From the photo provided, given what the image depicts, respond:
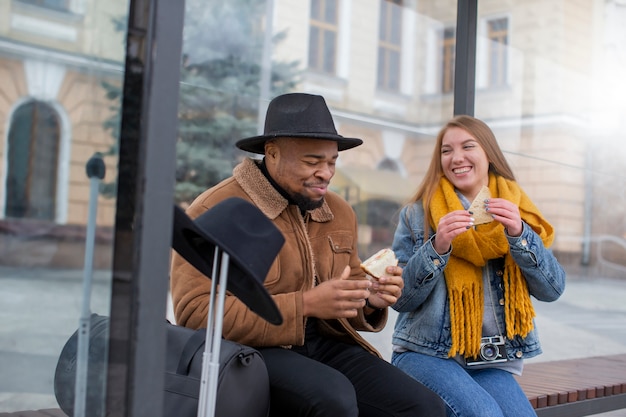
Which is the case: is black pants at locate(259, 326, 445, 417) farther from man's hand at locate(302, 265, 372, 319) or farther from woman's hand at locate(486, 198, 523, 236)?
woman's hand at locate(486, 198, 523, 236)

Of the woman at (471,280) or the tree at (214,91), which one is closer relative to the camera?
the woman at (471,280)

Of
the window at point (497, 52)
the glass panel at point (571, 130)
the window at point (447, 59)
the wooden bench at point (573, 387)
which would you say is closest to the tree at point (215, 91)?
the glass panel at point (571, 130)

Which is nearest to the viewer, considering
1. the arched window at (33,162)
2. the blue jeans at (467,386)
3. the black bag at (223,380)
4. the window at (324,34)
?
the arched window at (33,162)

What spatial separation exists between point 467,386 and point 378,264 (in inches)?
21.4

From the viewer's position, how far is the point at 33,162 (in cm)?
159

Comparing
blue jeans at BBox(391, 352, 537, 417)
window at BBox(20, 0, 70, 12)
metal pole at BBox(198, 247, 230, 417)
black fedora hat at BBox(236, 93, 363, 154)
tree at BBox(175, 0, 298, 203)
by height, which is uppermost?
tree at BBox(175, 0, 298, 203)

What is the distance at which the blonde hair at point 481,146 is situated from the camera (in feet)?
10.0

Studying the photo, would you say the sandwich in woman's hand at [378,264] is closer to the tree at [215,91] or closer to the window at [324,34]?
the tree at [215,91]

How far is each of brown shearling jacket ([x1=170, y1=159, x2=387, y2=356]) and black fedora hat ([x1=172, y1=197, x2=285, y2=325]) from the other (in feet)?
1.53

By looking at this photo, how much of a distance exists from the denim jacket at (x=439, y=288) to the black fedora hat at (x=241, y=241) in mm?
1164

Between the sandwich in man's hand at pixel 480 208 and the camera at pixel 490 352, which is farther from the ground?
the sandwich in man's hand at pixel 480 208

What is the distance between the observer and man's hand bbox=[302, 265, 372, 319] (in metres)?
2.24

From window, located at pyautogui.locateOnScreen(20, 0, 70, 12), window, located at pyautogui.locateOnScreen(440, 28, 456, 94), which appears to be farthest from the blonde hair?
window, located at pyautogui.locateOnScreen(440, 28, 456, 94)

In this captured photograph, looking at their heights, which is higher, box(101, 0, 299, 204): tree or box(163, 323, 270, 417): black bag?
box(101, 0, 299, 204): tree
